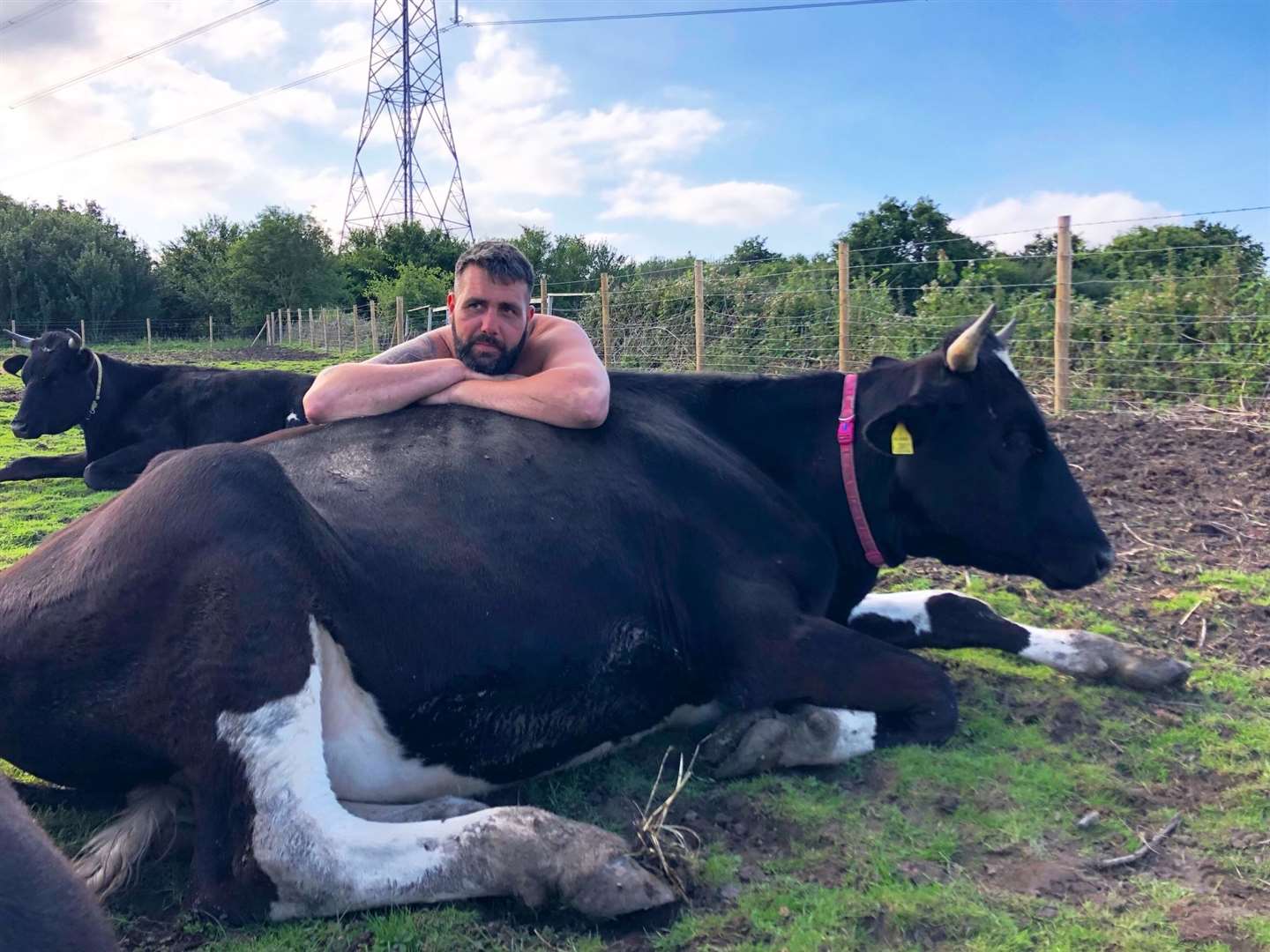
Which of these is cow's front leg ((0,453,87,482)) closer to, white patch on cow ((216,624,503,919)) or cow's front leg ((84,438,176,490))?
cow's front leg ((84,438,176,490))

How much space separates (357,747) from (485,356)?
6.39 feet

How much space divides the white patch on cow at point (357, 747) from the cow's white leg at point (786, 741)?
3.30ft

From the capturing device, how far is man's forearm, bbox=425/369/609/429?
4035 millimetres

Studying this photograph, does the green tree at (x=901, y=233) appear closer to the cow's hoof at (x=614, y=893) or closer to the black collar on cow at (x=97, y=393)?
the black collar on cow at (x=97, y=393)

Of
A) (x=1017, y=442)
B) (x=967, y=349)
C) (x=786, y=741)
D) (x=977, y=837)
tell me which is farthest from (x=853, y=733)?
(x=967, y=349)

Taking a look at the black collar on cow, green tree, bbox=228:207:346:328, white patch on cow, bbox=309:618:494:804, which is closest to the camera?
white patch on cow, bbox=309:618:494:804

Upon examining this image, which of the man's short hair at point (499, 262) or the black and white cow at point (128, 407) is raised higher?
the man's short hair at point (499, 262)

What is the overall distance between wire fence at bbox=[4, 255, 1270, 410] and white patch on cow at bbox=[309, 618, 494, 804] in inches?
167

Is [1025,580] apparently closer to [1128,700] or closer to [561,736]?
[1128,700]

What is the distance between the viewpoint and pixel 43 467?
413 inches

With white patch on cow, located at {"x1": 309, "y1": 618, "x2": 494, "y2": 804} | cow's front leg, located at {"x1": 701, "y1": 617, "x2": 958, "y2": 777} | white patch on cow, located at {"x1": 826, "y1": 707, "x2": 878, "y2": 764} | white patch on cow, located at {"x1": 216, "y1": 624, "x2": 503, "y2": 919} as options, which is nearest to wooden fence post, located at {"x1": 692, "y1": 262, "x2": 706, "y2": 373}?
cow's front leg, located at {"x1": 701, "y1": 617, "x2": 958, "y2": 777}

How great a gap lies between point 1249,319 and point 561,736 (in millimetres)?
11225

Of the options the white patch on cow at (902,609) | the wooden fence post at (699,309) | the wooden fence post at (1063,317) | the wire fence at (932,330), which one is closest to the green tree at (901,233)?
the wire fence at (932,330)

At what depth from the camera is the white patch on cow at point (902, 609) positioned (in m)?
4.80
